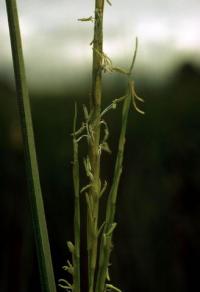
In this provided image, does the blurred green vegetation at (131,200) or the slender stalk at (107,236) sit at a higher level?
the slender stalk at (107,236)

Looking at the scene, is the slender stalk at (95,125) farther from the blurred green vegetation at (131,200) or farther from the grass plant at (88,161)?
the blurred green vegetation at (131,200)

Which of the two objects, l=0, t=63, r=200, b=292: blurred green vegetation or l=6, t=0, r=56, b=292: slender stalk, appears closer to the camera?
l=6, t=0, r=56, b=292: slender stalk

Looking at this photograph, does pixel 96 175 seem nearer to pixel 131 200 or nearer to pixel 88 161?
pixel 88 161

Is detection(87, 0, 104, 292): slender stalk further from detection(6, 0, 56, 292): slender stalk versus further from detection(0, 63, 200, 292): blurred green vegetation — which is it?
detection(0, 63, 200, 292): blurred green vegetation

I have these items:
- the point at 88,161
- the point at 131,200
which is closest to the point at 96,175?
Answer: the point at 88,161

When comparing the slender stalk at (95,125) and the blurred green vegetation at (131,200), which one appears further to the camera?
the blurred green vegetation at (131,200)

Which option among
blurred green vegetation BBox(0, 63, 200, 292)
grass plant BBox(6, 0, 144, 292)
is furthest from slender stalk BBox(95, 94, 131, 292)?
blurred green vegetation BBox(0, 63, 200, 292)

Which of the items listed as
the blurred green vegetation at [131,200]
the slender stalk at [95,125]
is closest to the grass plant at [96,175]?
the slender stalk at [95,125]
